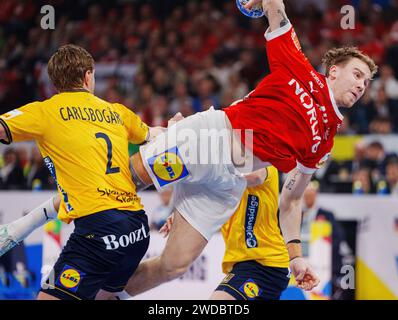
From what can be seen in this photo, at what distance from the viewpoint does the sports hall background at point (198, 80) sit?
844cm

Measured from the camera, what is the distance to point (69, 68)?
477cm

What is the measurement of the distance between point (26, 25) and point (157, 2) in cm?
279

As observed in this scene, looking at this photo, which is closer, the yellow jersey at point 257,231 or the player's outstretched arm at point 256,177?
the player's outstretched arm at point 256,177

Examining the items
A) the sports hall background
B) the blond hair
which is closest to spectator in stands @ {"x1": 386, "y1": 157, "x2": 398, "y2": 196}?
the sports hall background

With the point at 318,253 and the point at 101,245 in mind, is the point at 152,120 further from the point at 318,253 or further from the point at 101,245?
the point at 101,245

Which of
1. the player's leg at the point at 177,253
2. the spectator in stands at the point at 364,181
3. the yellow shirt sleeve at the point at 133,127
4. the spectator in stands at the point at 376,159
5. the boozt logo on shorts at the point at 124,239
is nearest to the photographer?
the boozt logo on shorts at the point at 124,239

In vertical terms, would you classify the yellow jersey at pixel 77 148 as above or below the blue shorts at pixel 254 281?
above

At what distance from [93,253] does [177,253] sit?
0.63 meters

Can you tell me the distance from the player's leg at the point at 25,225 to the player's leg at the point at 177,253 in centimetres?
82

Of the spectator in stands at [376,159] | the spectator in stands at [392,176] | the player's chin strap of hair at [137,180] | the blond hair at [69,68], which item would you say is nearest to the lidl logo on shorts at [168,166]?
the player's chin strap of hair at [137,180]

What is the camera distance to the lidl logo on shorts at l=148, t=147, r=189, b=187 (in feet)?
15.7

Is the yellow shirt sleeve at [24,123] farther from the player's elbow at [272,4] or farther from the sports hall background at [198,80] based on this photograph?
the sports hall background at [198,80]
